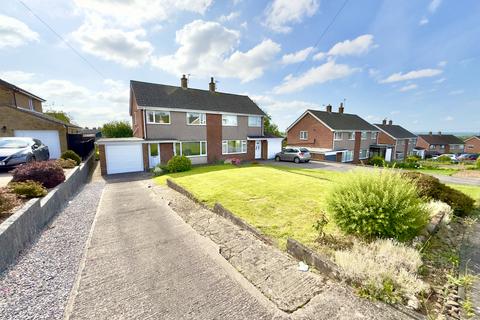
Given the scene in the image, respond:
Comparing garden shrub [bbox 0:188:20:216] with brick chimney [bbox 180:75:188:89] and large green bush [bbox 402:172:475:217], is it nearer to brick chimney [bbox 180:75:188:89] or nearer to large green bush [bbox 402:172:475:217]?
large green bush [bbox 402:172:475:217]

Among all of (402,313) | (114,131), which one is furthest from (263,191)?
(114,131)

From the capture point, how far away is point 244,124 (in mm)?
22453

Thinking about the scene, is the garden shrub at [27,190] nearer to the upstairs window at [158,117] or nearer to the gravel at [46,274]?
the gravel at [46,274]

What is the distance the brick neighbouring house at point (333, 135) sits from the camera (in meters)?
28.6

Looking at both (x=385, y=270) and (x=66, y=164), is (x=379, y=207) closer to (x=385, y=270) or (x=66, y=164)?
(x=385, y=270)

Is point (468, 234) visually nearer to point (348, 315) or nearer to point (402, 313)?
point (402, 313)

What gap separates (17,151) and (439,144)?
87144 millimetres

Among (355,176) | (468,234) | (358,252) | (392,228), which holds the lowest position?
(468,234)

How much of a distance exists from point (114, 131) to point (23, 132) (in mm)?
17717

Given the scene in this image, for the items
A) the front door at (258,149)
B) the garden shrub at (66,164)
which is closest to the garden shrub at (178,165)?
the garden shrub at (66,164)

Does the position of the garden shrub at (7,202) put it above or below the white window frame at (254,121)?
below

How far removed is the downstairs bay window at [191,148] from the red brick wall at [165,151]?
59 centimetres

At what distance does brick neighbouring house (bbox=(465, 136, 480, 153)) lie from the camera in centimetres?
6153

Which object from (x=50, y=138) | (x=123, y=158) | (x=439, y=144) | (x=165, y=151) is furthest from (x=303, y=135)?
(x=439, y=144)
